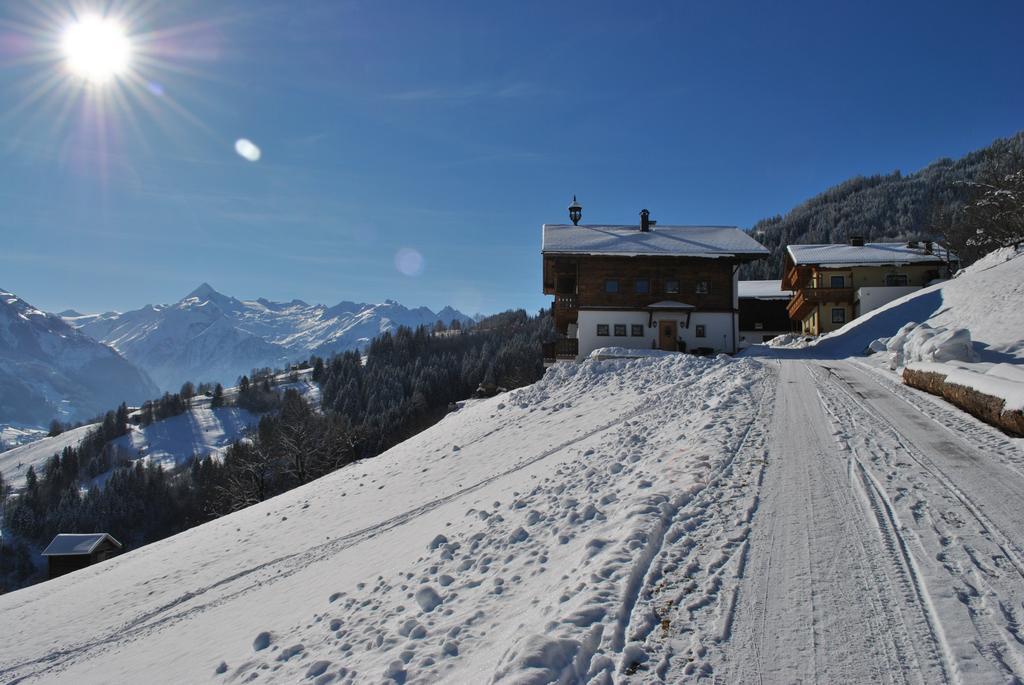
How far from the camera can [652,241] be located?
36.1 meters

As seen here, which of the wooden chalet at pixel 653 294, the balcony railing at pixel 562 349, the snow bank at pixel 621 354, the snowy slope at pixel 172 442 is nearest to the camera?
the snow bank at pixel 621 354

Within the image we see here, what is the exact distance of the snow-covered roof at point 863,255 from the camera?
4500 centimetres

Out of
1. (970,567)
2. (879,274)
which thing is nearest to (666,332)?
(879,274)

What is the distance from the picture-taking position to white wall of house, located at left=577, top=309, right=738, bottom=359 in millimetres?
34281

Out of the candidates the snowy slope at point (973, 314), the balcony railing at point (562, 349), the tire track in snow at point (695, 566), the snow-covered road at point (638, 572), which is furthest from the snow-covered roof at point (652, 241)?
the tire track in snow at point (695, 566)

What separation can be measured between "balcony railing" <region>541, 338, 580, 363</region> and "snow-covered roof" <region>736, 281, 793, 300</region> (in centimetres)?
3348

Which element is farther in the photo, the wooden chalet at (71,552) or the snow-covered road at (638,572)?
the wooden chalet at (71,552)

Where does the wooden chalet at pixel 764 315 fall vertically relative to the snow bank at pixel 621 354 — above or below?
above

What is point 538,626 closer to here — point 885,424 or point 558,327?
point 885,424

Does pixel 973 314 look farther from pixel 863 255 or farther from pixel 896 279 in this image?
pixel 896 279

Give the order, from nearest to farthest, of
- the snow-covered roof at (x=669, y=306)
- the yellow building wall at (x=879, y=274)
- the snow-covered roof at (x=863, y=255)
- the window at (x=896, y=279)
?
1. the snow-covered roof at (x=669, y=306)
2. the snow-covered roof at (x=863, y=255)
3. the yellow building wall at (x=879, y=274)
4. the window at (x=896, y=279)

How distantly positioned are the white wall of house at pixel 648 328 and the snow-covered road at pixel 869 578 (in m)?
24.4

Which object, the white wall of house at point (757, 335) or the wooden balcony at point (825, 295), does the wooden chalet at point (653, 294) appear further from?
the white wall of house at point (757, 335)

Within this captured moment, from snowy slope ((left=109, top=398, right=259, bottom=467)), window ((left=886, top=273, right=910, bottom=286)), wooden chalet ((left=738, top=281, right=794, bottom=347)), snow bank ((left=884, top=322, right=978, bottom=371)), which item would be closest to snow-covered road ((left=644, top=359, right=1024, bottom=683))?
snow bank ((left=884, top=322, right=978, bottom=371))
